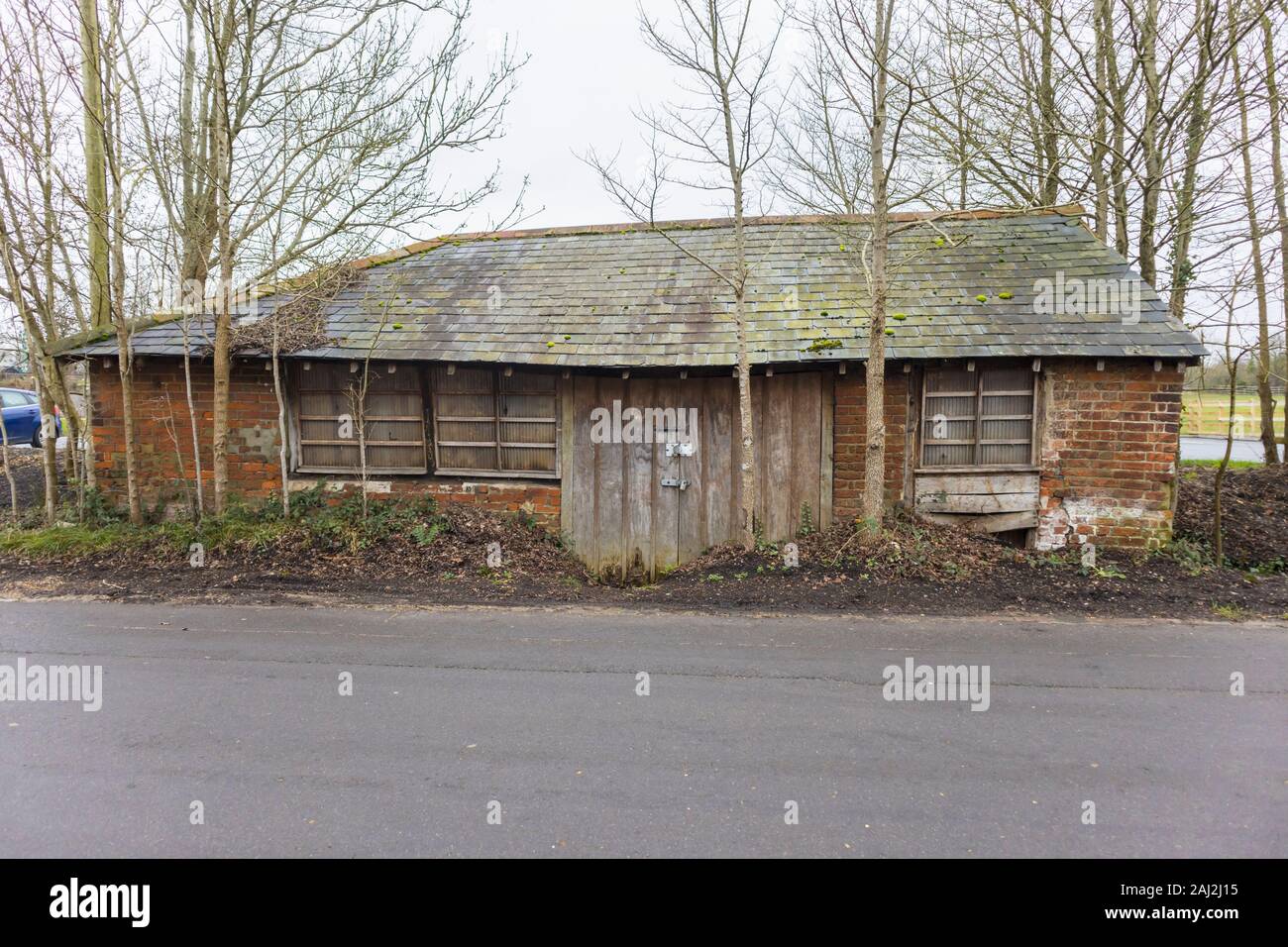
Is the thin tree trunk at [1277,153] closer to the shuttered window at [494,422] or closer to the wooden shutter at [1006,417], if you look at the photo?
the wooden shutter at [1006,417]

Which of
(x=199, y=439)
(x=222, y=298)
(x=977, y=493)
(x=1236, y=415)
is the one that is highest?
(x=222, y=298)

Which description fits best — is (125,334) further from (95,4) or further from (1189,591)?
(1189,591)

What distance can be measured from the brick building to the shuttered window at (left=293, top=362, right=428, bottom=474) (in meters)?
0.03

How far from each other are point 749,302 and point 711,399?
164cm

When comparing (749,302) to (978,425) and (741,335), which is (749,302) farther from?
(978,425)

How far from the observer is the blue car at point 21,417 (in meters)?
16.1

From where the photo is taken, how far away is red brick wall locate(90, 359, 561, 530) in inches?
381

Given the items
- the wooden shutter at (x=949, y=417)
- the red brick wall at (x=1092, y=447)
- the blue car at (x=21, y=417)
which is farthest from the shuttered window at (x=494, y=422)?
the blue car at (x=21, y=417)

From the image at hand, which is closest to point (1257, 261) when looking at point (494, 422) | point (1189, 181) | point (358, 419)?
point (1189, 181)

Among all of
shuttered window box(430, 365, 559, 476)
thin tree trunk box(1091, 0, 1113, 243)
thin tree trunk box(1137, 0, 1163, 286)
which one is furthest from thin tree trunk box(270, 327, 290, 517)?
thin tree trunk box(1137, 0, 1163, 286)

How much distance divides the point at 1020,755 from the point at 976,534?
5210 millimetres

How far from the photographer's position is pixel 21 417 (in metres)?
16.4

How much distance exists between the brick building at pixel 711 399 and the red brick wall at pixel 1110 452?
1.0 inches

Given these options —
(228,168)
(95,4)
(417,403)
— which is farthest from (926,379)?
(95,4)
